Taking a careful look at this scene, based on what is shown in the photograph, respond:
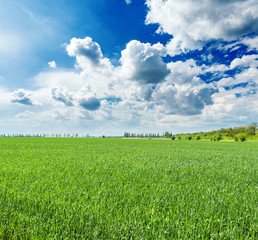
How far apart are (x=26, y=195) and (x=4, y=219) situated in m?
0.75

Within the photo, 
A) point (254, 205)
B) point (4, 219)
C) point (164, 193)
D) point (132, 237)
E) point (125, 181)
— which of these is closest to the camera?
point (132, 237)

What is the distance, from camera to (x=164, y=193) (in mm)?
3441

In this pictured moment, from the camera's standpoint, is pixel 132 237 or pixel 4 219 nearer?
pixel 132 237

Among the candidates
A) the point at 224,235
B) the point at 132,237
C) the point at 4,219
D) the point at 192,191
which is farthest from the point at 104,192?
the point at 224,235

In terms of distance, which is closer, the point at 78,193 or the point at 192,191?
the point at 78,193

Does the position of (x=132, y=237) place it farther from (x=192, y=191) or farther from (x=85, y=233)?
(x=192, y=191)

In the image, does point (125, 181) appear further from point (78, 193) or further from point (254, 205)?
point (254, 205)

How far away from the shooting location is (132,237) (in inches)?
80.4

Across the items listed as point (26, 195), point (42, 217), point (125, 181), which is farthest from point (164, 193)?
point (26, 195)

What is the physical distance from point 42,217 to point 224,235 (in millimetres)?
2870

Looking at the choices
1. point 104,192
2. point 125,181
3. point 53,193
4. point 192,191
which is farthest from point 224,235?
point 53,193

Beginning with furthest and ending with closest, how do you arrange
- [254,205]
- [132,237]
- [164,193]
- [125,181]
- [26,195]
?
[125,181]
[164,193]
[26,195]
[254,205]
[132,237]

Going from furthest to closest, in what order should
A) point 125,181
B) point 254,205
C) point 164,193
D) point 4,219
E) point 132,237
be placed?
1. point 125,181
2. point 164,193
3. point 254,205
4. point 4,219
5. point 132,237

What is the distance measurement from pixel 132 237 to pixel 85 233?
0.67 m
